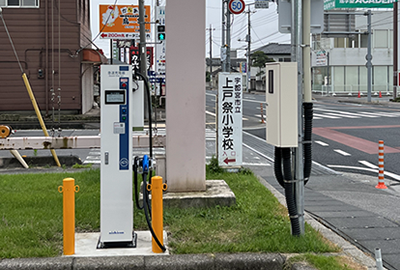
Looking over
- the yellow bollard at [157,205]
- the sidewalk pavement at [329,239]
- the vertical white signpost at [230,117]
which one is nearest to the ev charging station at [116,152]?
the yellow bollard at [157,205]

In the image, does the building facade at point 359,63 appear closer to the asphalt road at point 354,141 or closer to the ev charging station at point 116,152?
the asphalt road at point 354,141

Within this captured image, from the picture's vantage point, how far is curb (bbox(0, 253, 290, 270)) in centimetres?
504

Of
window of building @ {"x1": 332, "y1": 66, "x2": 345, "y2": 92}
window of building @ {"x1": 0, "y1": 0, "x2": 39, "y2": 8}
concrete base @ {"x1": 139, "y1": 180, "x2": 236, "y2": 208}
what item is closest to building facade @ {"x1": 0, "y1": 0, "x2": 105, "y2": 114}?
window of building @ {"x1": 0, "y1": 0, "x2": 39, "y2": 8}

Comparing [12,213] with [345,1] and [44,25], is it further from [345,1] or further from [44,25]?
[345,1]

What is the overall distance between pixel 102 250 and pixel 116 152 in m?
1.08

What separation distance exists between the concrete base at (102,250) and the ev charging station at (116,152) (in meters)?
0.14

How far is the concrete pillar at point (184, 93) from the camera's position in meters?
7.32

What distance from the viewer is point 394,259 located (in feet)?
17.6

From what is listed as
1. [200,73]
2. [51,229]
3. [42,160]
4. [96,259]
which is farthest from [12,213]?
[42,160]

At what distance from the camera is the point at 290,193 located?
5656 mm

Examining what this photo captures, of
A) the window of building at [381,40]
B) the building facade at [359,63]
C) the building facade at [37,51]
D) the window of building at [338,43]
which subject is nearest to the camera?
the building facade at [37,51]

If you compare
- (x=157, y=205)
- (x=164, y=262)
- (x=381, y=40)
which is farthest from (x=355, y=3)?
(x=164, y=262)

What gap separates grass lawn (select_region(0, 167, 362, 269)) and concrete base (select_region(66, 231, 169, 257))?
22 centimetres

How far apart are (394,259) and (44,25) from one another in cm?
2391
